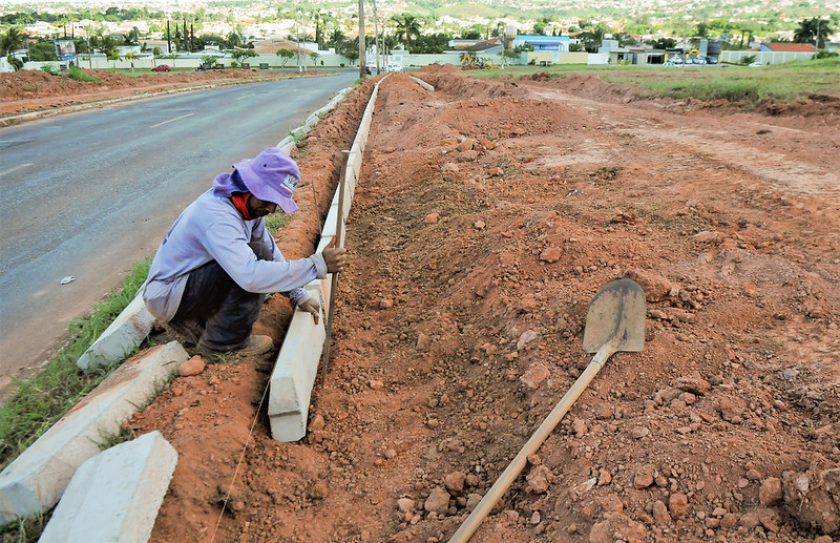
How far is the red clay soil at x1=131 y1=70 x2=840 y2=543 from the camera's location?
243 centimetres

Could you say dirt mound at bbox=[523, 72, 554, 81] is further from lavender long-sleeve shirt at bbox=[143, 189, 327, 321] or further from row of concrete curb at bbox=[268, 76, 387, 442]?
lavender long-sleeve shirt at bbox=[143, 189, 327, 321]

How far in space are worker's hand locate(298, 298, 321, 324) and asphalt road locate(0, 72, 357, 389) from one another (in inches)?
73.1

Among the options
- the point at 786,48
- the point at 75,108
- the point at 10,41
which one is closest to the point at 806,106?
the point at 75,108

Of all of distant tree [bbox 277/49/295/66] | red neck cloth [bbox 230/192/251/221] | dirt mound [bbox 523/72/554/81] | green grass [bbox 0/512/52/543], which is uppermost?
distant tree [bbox 277/49/295/66]

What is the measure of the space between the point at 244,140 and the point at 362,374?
9.50m

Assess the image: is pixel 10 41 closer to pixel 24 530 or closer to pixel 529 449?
pixel 24 530

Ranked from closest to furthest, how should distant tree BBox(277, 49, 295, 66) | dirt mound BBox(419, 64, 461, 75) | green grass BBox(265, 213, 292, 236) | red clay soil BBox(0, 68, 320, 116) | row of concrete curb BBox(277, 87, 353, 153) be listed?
green grass BBox(265, 213, 292, 236) < row of concrete curb BBox(277, 87, 353, 153) < red clay soil BBox(0, 68, 320, 116) < dirt mound BBox(419, 64, 461, 75) < distant tree BBox(277, 49, 295, 66)

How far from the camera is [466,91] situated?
1855cm

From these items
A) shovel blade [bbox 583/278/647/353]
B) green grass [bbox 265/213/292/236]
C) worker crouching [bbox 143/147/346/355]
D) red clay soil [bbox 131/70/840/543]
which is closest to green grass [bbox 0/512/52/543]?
red clay soil [bbox 131/70/840/543]

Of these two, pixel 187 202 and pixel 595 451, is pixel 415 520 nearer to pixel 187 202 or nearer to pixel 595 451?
pixel 595 451

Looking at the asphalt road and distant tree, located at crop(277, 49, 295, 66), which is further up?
distant tree, located at crop(277, 49, 295, 66)

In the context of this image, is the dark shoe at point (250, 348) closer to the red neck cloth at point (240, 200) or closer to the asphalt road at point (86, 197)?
the red neck cloth at point (240, 200)

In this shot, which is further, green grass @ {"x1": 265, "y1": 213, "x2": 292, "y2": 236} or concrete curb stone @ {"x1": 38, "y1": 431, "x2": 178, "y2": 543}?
green grass @ {"x1": 265, "y1": 213, "x2": 292, "y2": 236}

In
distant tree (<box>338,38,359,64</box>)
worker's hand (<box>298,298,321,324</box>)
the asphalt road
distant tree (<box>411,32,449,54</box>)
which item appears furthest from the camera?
distant tree (<box>338,38,359,64</box>)
